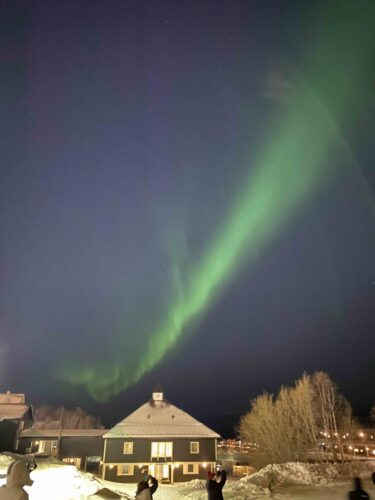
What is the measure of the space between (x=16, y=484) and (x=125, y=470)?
41.8m

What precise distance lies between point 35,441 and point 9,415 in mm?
7747

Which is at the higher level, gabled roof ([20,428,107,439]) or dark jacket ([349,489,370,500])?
gabled roof ([20,428,107,439])

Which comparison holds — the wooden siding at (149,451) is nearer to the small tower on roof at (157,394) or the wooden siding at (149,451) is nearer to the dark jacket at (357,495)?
the small tower on roof at (157,394)

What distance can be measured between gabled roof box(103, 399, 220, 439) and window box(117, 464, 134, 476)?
3000 millimetres

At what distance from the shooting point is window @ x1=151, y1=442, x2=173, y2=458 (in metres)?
42.2

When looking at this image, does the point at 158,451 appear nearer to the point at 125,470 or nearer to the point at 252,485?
the point at 125,470

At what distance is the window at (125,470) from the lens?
4088 cm

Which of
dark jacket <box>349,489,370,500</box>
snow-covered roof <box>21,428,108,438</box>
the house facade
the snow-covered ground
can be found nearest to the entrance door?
the house facade

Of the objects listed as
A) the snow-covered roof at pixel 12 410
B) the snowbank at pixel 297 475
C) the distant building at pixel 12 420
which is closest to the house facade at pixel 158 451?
the distant building at pixel 12 420

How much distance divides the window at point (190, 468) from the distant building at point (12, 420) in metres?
21.5

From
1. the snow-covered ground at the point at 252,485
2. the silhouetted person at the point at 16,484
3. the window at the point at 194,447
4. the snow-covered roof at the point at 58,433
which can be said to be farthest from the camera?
the snow-covered roof at the point at 58,433

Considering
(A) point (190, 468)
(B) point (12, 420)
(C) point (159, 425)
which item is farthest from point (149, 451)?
(B) point (12, 420)

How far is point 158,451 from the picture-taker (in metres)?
42.4

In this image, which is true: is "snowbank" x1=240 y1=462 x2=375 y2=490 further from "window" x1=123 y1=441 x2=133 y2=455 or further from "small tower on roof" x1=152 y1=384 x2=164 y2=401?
"small tower on roof" x1=152 y1=384 x2=164 y2=401
